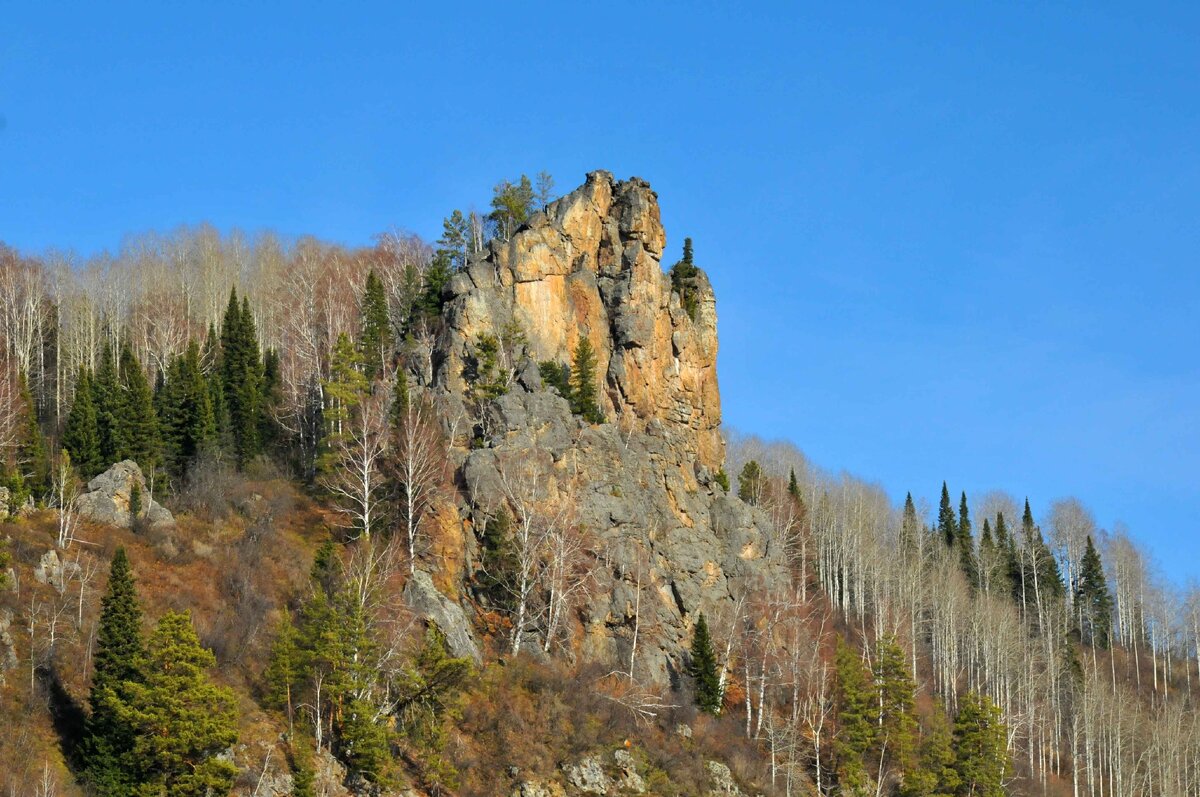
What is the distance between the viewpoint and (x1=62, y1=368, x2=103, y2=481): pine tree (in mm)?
75812

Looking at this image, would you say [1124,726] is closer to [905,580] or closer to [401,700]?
[905,580]

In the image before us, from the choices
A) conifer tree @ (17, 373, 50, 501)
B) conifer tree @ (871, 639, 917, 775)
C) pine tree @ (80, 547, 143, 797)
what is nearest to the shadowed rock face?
conifer tree @ (871, 639, 917, 775)

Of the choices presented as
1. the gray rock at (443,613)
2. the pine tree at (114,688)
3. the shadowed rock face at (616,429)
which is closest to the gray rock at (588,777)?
the gray rock at (443,613)

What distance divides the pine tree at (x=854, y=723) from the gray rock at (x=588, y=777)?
1566 cm

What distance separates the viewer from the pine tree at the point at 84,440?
7581 cm

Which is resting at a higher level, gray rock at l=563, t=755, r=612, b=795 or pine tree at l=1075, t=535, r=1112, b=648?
pine tree at l=1075, t=535, r=1112, b=648

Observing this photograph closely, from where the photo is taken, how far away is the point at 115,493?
7062cm

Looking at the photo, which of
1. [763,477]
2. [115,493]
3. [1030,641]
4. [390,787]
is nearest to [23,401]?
[115,493]

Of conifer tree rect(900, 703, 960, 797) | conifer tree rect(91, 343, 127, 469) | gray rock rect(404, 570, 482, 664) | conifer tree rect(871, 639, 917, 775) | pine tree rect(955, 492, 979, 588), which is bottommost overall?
conifer tree rect(900, 703, 960, 797)

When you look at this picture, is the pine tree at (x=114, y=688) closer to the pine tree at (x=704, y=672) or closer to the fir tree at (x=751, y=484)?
the pine tree at (x=704, y=672)

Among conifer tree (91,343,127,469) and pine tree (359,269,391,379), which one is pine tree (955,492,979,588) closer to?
pine tree (359,269,391,379)

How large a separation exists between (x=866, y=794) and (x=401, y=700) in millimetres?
26826

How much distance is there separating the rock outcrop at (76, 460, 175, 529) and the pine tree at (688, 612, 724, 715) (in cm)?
2789

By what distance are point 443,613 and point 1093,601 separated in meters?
80.5
